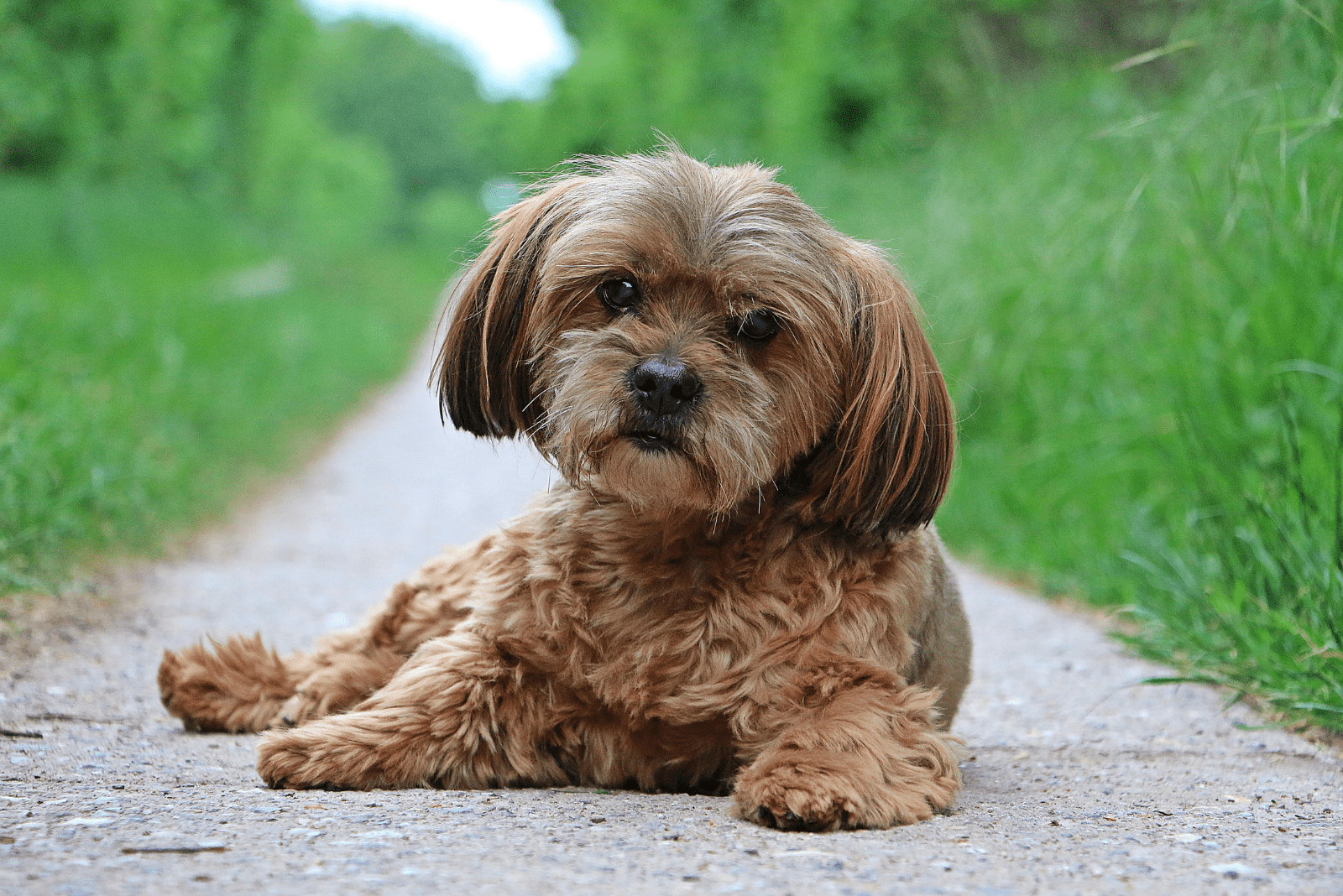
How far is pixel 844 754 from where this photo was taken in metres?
2.80

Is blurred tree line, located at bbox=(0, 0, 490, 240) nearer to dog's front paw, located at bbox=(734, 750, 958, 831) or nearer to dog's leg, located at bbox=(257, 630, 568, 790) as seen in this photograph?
dog's leg, located at bbox=(257, 630, 568, 790)

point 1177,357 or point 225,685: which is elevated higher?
point 1177,357

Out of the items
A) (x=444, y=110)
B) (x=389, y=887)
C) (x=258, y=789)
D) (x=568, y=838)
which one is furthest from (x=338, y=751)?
(x=444, y=110)

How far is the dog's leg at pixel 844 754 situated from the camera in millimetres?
2695

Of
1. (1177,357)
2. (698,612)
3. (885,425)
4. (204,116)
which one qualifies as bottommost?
(698,612)

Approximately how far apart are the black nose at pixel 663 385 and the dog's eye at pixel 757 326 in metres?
0.22

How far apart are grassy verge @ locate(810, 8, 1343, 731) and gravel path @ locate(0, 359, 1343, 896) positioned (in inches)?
17.4

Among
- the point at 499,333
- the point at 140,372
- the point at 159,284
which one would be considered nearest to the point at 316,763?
the point at 499,333

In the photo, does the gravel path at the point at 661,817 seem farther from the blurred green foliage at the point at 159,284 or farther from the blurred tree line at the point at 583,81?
the blurred tree line at the point at 583,81

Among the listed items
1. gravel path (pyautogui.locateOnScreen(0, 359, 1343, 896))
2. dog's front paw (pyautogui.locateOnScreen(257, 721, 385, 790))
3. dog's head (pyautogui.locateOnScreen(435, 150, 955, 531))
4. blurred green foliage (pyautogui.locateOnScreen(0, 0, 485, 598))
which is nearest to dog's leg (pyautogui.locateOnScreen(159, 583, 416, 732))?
gravel path (pyautogui.locateOnScreen(0, 359, 1343, 896))

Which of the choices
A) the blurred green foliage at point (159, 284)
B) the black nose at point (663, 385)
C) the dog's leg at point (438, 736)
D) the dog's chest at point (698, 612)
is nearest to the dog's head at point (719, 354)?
the black nose at point (663, 385)

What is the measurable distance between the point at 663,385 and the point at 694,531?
45 centimetres

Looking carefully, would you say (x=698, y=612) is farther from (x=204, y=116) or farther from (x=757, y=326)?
(x=204, y=116)

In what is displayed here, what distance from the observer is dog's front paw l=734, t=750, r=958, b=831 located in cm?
268
